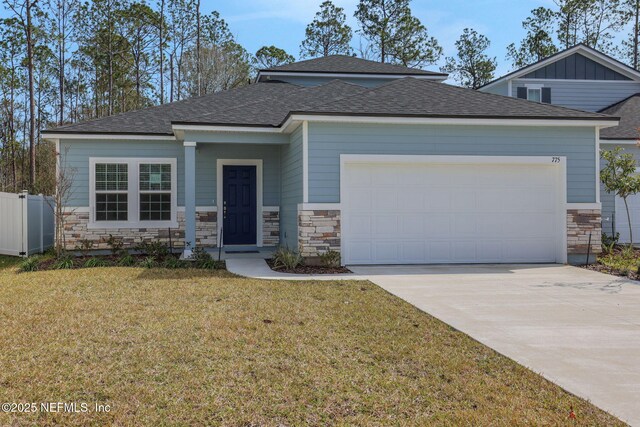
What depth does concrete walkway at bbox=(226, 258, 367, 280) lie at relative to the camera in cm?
938

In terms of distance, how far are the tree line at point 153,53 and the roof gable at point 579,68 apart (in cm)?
→ 1218

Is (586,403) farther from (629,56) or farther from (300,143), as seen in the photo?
(629,56)

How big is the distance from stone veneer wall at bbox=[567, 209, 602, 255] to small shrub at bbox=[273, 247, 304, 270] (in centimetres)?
587

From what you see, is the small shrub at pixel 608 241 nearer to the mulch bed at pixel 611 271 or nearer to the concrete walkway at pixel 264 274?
the mulch bed at pixel 611 271

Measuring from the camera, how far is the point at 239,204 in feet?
46.2

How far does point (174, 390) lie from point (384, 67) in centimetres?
1563

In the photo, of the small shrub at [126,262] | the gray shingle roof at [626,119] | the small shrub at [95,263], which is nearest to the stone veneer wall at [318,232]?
the small shrub at [126,262]

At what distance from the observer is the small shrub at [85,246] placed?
12845 millimetres

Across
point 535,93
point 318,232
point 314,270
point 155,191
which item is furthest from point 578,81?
point 155,191

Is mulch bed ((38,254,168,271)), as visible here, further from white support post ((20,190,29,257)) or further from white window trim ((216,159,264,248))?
white window trim ((216,159,264,248))

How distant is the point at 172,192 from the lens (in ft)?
44.9

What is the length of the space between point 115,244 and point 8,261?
2.34 metres

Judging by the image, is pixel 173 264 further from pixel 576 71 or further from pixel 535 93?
pixel 576 71

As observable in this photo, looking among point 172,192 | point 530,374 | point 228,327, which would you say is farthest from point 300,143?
point 530,374
